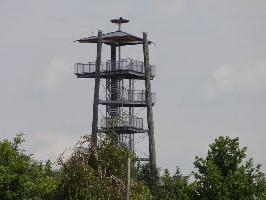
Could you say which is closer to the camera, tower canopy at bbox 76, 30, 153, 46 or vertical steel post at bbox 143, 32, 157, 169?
vertical steel post at bbox 143, 32, 157, 169

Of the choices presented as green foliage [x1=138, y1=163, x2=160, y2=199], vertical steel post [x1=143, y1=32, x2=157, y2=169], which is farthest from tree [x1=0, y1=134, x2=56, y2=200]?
vertical steel post [x1=143, y1=32, x2=157, y2=169]

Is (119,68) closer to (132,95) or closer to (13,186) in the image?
(132,95)

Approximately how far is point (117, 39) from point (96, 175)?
19864 millimetres

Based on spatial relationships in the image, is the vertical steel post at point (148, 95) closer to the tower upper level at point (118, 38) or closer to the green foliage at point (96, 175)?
the tower upper level at point (118, 38)

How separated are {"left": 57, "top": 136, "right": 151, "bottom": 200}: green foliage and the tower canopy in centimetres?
1738

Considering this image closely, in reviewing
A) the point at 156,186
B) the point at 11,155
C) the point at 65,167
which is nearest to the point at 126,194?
→ the point at 65,167

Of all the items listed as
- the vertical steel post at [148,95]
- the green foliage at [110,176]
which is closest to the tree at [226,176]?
the green foliage at [110,176]

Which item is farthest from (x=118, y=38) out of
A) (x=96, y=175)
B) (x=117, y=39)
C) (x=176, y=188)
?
(x=96, y=175)

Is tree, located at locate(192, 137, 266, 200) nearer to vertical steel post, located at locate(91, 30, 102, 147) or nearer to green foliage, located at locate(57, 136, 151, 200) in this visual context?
green foliage, located at locate(57, 136, 151, 200)

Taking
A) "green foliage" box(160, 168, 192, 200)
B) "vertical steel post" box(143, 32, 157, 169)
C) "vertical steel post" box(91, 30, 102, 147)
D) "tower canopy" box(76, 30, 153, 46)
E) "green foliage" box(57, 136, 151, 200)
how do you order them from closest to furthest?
"green foliage" box(57, 136, 151, 200) → "green foliage" box(160, 168, 192, 200) → "vertical steel post" box(143, 32, 157, 169) → "vertical steel post" box(91, 30, 102, 147) → "tower canopy" box(76, 30, 153, 46)

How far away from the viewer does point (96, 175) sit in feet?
138

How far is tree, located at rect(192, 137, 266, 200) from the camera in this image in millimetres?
43234

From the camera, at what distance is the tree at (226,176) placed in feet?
142

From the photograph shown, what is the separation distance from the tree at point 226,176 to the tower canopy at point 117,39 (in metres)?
17.6
